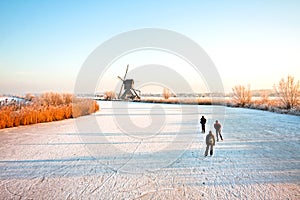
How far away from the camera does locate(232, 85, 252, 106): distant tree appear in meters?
23.2

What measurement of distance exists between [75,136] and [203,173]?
516 centimetres

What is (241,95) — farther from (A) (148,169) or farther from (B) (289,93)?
(A) (148,169)

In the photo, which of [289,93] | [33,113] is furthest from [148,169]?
[289,93]

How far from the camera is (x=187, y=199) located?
275 centimetres

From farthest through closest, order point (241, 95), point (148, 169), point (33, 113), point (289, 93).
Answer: point (241, 95) < point (289, 93) < point (33, 113) < point (148, 169)

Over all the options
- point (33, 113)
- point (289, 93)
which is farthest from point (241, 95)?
point (33, 113)

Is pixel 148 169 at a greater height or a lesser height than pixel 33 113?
lesser

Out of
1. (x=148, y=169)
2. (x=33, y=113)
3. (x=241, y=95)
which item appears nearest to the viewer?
(x=148, y=169)

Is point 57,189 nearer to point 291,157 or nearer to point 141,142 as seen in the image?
point 141,142

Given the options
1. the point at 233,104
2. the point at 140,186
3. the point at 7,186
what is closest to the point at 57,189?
the point at 7,186

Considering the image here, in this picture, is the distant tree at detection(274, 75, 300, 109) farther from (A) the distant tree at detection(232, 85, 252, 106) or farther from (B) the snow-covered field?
(B) the snow-covered field

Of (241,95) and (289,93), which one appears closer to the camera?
(289,93)

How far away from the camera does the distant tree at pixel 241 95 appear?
23203 mm

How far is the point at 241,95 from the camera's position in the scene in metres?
23.7
